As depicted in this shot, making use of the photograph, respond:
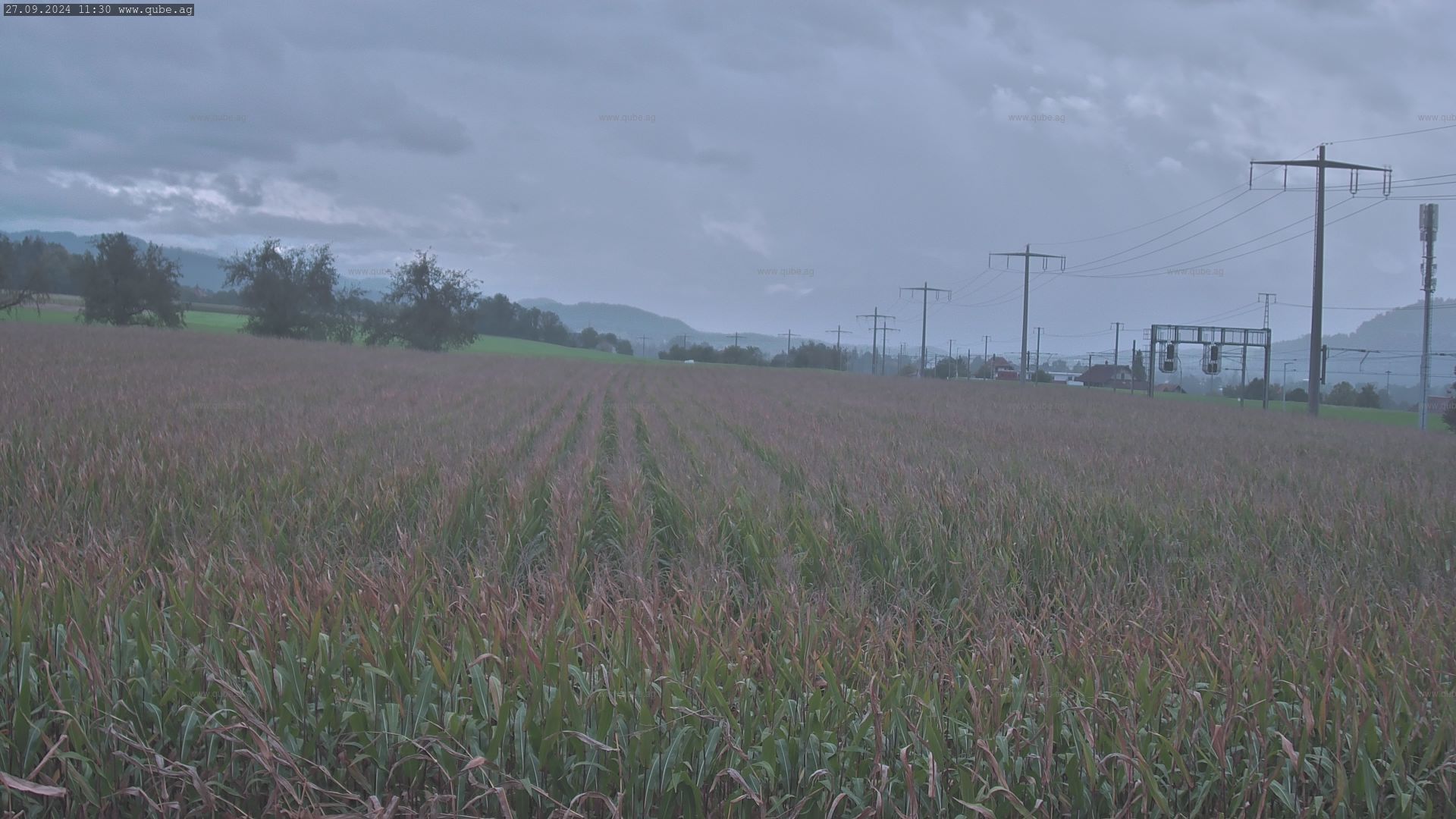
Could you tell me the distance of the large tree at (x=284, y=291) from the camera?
7012cm

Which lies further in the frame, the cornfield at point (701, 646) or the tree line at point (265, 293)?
the tree line at point (265, 293)

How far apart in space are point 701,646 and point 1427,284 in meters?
34.6

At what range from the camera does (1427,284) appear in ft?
89.5

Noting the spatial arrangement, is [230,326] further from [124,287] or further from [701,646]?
[701,646]

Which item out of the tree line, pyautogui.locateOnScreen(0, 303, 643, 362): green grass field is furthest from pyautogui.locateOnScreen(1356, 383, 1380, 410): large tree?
the tree line

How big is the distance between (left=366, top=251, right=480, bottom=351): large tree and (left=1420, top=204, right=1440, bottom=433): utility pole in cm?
7130

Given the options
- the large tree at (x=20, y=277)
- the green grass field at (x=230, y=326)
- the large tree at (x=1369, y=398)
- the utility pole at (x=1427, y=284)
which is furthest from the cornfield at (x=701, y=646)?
the large tree at (x=1369, y=398)

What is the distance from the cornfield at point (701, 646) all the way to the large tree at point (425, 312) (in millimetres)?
74229

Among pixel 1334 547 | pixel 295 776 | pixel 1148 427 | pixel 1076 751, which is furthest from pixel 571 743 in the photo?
pixel 1148 427

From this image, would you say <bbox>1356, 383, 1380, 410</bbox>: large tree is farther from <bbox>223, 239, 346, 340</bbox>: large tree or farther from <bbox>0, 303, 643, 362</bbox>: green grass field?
<bbox>223, 239, 346, 340</bbox>: large tree

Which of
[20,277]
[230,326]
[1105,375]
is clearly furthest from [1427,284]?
[230,326]

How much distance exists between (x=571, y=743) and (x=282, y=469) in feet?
17.7

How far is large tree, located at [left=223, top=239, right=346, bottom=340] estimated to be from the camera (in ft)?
230

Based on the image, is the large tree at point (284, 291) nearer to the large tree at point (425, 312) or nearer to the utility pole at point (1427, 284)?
the large tree at point (425, 312)
